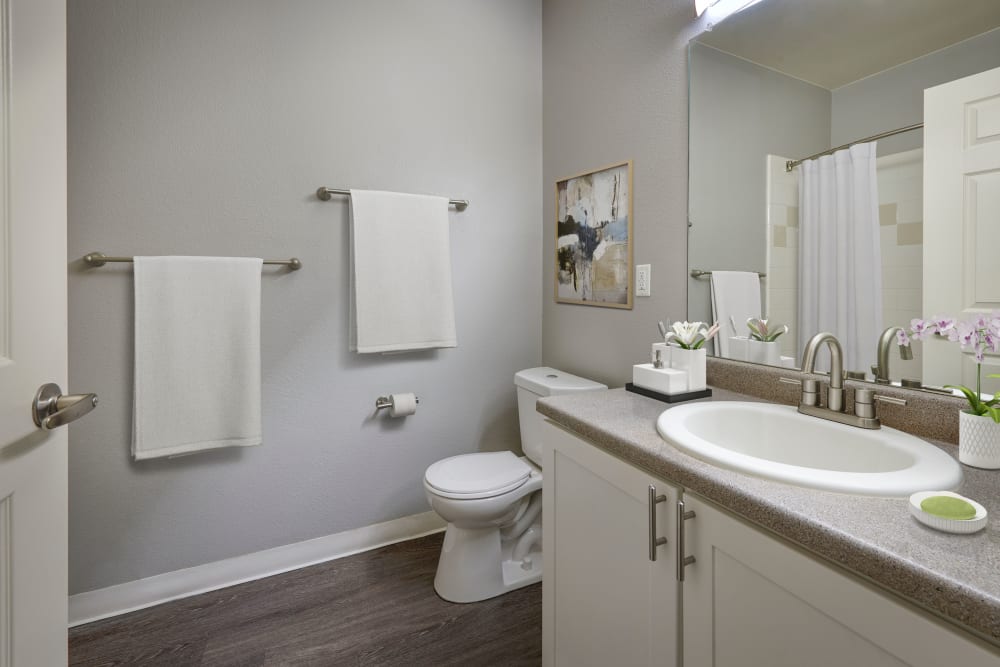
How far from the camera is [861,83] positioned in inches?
44.7

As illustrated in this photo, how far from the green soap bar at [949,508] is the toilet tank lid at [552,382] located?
1.28m

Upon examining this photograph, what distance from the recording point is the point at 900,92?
107cm

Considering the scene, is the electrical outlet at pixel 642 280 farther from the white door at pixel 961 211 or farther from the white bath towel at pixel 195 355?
the white bath towel at pixel 195 355

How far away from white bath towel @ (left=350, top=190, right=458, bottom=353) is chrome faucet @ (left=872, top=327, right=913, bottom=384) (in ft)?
4.80

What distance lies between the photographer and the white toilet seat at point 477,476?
1696mm

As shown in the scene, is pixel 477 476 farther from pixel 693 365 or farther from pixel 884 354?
pixel 884 354

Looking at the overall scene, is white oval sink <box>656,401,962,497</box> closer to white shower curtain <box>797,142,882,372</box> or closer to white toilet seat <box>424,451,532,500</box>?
white shower curtain <box>797,142,882,372</box>

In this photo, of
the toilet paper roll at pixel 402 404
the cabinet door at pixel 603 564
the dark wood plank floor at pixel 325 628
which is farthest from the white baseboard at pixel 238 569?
the cabinet door at pixel 603 564

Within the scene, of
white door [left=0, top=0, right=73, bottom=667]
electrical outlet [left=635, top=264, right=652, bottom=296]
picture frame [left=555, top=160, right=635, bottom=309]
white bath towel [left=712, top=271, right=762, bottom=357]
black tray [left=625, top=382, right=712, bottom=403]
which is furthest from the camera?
picture frame [left=555, top=160, right=635, bottom=309]

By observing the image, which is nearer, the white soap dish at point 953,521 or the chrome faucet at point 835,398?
the white soap dish at point 953,521

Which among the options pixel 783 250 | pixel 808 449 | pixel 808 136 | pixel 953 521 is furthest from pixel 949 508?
pixel 808 136

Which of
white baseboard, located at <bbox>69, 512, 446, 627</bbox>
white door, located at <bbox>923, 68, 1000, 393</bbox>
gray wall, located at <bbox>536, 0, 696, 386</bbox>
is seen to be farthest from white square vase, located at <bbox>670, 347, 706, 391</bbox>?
white baseboard, located at <bbox>69, 512, 446, 627</bbox>

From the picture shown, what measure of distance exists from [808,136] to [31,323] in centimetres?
164

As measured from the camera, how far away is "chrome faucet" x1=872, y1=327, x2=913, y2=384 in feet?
3.54
